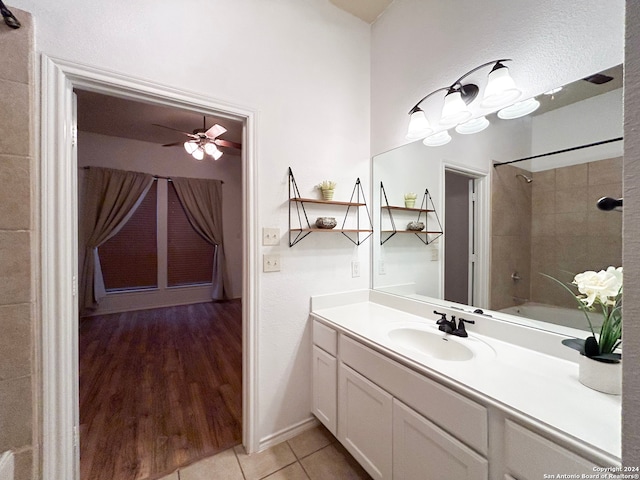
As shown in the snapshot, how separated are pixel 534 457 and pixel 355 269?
4.28 ft

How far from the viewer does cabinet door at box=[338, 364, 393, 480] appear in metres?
1.13

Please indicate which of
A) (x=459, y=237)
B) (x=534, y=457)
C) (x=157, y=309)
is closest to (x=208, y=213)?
(x=157, y=309)

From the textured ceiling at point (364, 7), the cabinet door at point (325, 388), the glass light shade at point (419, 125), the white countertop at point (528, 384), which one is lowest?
the cabinet door at point (325, 388)

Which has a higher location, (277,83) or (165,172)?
(165,172)

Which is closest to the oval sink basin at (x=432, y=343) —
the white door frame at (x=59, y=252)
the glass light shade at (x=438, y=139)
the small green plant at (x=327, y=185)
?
the small green plant at (x=327, y=185)

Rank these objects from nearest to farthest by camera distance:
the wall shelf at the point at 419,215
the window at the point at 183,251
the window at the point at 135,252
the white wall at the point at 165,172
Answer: the wall shelf at the point at 419,215, the white wall at the point at 165,172, the window at the point at 135,252, the window at the point at 183,251

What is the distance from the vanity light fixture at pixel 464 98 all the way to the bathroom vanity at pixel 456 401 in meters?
1.06

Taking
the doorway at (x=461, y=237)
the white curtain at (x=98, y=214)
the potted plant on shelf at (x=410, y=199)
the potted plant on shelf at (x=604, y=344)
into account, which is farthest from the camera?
the white curtain at (x=98, y=214)

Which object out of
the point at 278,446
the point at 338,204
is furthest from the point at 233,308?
the point at 338,204

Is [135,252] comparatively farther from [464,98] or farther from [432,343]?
[464,98]

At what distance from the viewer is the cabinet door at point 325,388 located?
4.81 ft

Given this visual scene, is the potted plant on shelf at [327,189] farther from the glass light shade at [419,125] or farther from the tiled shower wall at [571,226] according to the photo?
the tiled shower wall at [571,226]

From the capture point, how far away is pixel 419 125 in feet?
5.07

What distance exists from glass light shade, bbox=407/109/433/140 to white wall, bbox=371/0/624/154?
0.29 ft
